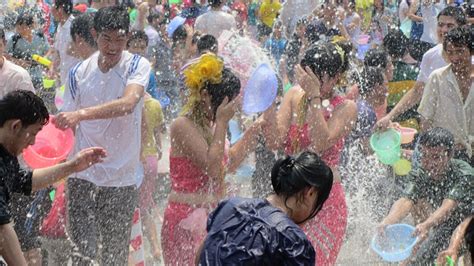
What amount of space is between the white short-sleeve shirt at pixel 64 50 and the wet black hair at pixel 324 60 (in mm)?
3790

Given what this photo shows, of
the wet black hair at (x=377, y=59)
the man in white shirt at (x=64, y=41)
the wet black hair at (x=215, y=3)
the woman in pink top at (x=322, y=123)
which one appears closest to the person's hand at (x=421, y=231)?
the woman in pink top at (x=322, y=123)

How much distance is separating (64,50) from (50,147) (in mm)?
3046

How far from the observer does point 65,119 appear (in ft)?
16.3

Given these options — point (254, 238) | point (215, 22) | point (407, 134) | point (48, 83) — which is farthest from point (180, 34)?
point (254, 238)

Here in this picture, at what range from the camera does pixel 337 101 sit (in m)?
5.18

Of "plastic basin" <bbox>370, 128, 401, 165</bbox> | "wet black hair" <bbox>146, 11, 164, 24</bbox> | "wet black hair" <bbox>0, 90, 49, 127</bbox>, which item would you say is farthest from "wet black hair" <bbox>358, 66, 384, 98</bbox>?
"wet black hair" <bbox>146, 11, 164, 24</bbox>

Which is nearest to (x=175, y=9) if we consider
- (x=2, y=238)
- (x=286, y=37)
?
(x=286, y=37)

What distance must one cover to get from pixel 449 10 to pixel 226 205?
502cm

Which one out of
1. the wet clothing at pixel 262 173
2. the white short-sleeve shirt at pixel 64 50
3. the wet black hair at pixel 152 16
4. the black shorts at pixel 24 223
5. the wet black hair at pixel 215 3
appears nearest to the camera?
the black shorts at pixel 24 223

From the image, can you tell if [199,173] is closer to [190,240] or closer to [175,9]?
[190,240]

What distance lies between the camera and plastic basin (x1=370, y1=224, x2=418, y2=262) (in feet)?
19.1

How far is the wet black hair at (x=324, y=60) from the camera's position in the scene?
504 centimetres

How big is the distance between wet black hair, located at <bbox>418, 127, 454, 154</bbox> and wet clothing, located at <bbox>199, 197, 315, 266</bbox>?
270 centimetres

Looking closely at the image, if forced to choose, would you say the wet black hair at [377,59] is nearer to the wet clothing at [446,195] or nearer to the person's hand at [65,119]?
the wet clothing at [446,195]
